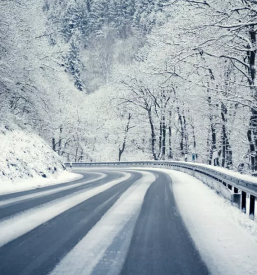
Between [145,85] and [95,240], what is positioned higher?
[145,85]

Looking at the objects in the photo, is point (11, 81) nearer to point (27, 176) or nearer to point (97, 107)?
point (27, 176)

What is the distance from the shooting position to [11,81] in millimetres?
14672

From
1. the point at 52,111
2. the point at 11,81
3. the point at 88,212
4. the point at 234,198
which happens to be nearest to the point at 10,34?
→ the point at 11,81

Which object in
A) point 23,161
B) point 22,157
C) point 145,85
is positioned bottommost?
point 23,161

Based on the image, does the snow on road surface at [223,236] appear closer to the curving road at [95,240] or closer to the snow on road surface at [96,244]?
the curving road at [95,240]

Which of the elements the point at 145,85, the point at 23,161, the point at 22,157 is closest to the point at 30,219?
the point at 23,161

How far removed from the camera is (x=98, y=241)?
13.2ft

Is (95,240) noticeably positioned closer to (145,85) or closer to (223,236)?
(223,236)

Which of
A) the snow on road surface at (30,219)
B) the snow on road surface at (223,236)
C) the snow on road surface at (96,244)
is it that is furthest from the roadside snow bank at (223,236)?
the snow on road surface at (30,219)

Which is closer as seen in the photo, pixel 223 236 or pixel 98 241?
pixel 98 241

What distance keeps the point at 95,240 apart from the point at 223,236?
2.05m

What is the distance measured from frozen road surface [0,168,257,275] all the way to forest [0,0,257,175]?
5878 mm

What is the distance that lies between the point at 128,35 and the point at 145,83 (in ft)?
271

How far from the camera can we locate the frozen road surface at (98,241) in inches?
123
